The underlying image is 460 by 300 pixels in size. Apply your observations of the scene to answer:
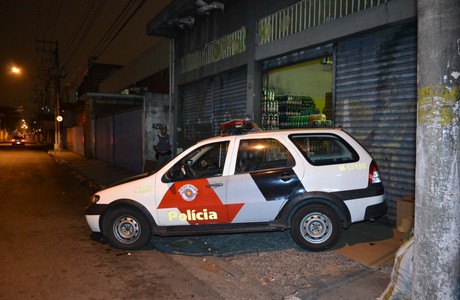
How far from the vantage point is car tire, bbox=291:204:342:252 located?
5.76 meters

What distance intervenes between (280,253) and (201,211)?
1.32 m

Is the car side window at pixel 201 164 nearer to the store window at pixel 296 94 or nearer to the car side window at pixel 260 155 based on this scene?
the car side window at pixel 260 155

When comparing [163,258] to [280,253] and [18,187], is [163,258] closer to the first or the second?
[280,253]

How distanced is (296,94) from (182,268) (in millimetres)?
8056

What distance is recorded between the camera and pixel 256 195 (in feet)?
19.2

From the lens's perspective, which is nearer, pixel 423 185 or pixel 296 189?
pixel 423 185

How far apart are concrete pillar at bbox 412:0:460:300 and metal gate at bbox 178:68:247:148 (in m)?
8.72

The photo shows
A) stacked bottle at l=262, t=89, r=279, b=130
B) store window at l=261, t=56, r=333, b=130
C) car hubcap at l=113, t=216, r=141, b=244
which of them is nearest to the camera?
car hubcap at l=113, t=216, r=141, b=244

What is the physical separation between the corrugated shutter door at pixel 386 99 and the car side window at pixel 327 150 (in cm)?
170

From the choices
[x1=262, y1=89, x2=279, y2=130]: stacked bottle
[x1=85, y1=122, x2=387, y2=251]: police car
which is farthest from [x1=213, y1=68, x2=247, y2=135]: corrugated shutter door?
[x1=85, y1=122, x2=387, y2=251]: police car

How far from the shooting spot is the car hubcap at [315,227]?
228 inches

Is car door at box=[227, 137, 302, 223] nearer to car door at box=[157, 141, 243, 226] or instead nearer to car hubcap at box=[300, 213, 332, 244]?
car door at box=[157, 141, 243, 226]

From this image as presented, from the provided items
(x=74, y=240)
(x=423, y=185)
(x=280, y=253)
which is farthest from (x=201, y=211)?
(x=423, y=185)

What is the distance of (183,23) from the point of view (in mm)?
14930
